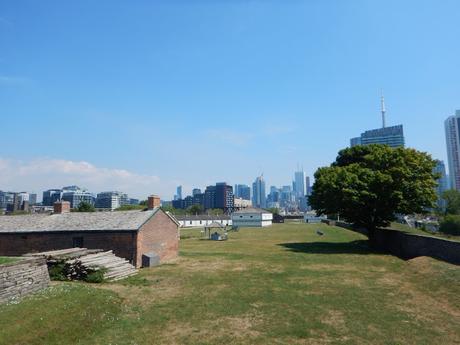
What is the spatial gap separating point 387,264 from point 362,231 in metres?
38.6

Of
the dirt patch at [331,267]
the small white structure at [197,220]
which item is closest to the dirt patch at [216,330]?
the dirt patch at [331,267]

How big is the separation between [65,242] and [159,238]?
25.8ft

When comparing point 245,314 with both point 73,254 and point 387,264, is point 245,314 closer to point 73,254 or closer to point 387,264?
point 73,254

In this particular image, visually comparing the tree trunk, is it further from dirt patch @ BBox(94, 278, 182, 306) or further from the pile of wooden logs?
the pile of wooden logs

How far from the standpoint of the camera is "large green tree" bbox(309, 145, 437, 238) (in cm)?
3500

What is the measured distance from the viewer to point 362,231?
65.1 metres

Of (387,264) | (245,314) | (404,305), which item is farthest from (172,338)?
(387,264)

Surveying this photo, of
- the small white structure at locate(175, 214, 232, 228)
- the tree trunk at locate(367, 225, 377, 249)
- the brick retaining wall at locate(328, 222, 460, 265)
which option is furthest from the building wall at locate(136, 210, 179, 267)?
the small white structure at locate(175, 214, 232, 228)

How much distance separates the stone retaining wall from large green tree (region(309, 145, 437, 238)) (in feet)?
92.0

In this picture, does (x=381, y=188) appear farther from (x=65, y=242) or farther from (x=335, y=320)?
(x=65, y=242)

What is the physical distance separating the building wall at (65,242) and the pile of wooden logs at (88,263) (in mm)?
1877

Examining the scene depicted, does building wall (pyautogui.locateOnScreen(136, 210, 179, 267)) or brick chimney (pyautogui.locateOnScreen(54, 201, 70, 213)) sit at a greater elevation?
brick chimney (pyautogui.locateOnScreen(54, 201, 70, 213))

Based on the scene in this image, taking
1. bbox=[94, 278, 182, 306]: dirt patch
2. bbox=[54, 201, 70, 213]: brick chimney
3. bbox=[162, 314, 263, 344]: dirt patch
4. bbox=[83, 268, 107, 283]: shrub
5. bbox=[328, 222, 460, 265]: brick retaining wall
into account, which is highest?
bbox=[54, 201, 70, 213]: brick chimney

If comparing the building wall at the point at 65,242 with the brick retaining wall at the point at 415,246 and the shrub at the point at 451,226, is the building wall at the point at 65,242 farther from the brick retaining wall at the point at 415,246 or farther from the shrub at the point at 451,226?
the shrub at the point at 451,226
